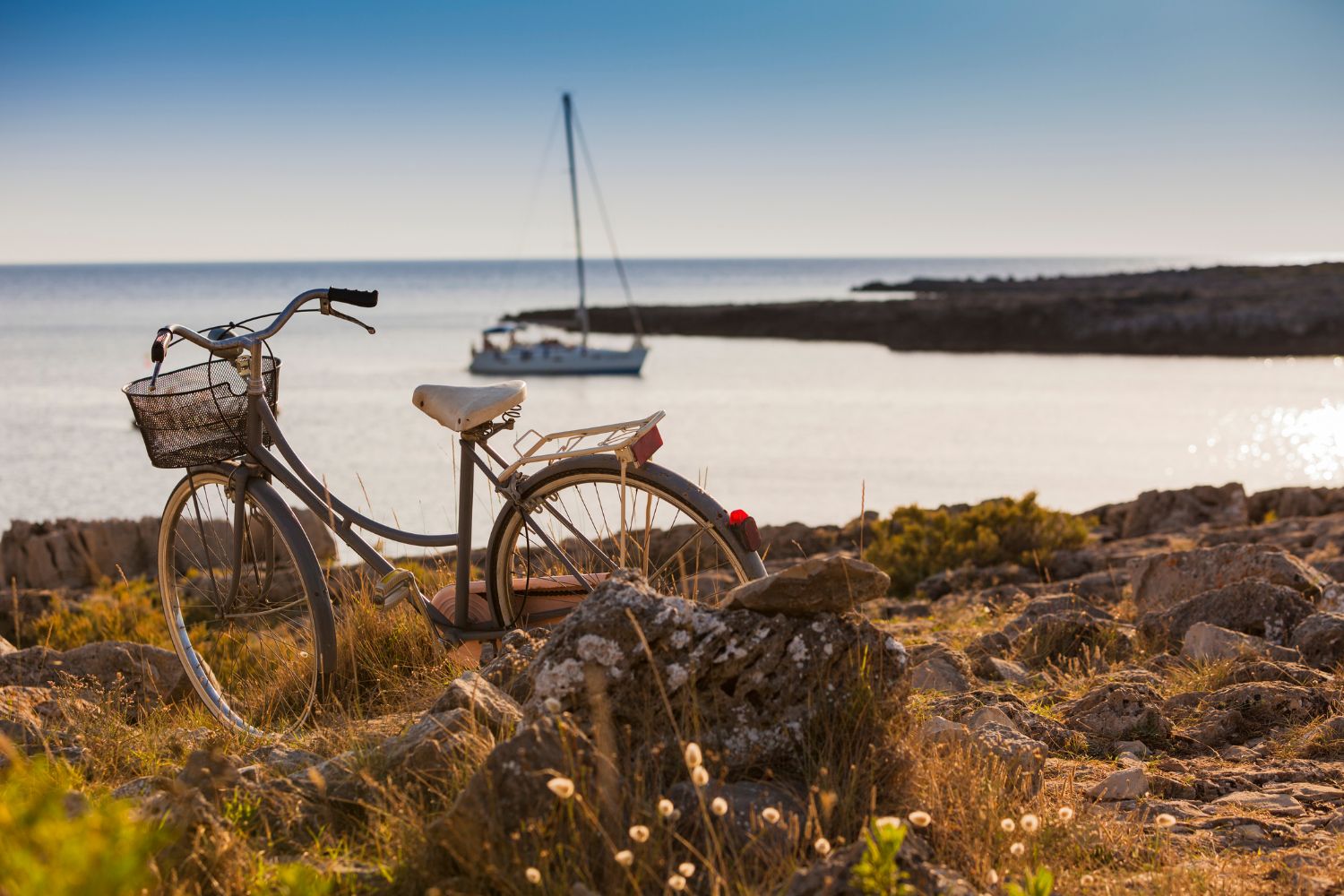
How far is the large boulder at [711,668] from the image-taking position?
9.21ft

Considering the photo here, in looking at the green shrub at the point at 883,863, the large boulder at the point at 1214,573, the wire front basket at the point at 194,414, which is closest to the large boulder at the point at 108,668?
the wire front basket at the point at 194,414

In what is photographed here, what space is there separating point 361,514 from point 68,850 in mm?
2487

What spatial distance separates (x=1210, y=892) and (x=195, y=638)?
21.3 ft

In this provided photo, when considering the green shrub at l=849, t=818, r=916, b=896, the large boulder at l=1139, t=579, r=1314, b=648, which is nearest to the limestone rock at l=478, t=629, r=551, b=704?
the green shrub at l=849, t=818, r=916, b=896

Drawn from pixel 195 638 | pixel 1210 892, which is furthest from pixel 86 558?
pixel 1210 892

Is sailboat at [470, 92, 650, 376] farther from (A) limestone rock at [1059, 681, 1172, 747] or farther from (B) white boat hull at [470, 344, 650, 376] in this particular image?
(A) limestone rock at [1059, 681, 1172, 747]

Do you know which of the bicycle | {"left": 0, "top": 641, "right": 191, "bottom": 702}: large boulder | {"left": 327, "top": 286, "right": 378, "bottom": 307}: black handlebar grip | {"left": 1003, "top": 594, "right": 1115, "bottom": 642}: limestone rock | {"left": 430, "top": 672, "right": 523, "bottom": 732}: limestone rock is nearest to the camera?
{"left": 430, "top": 672, "right": 523, "bottom": 732}: limestone rock

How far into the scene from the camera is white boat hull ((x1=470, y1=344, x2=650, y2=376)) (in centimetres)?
3809

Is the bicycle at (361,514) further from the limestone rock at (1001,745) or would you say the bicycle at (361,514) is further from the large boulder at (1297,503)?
the large boulder at (1297,503)

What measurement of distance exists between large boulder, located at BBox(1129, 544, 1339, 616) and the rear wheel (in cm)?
378

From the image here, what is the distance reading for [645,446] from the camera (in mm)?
3393

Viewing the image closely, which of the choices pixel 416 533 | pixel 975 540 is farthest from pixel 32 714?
pixel 975 540

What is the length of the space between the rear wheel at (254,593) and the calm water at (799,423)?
13.9 inches

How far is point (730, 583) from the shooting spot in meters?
7.45
